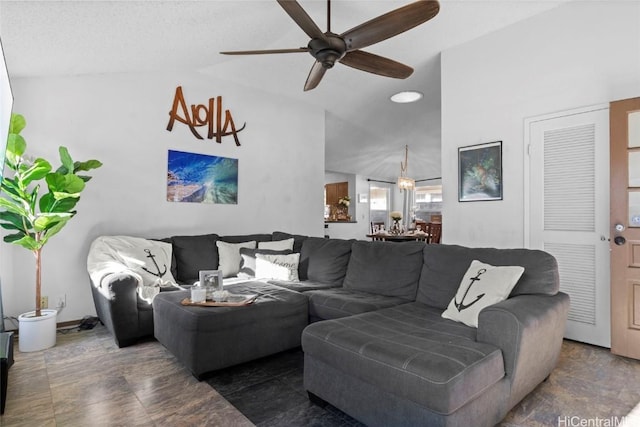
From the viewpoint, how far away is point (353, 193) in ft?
31.1

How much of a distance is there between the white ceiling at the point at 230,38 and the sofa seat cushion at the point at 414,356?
2.67 metres

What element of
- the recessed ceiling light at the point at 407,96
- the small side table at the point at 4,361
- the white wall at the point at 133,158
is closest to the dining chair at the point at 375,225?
the white wall at the point at 133,158

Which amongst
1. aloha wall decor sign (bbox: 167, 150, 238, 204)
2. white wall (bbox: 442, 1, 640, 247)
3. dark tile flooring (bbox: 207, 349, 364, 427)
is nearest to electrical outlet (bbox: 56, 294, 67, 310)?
aloha wall decor sign (bbox: 167, 150, 238, 204)

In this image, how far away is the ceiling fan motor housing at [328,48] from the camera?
8.01 ft

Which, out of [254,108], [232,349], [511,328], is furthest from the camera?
[254,108]

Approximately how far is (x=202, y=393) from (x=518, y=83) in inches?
150

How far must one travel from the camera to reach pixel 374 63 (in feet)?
9.37

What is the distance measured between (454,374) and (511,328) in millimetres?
452

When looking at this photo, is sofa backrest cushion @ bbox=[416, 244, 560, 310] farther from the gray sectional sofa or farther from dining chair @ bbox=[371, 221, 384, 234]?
dining chair @ bbox=[371, 221, 384, 234]

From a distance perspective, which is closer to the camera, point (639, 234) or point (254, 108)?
point (639, 234)

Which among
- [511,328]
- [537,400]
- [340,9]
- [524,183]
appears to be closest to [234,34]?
[340,9]

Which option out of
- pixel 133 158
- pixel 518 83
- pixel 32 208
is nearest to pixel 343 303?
pixel 32 208

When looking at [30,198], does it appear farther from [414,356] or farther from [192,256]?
[414,356]

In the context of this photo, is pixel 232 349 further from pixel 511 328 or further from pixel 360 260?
pixel 511 328
